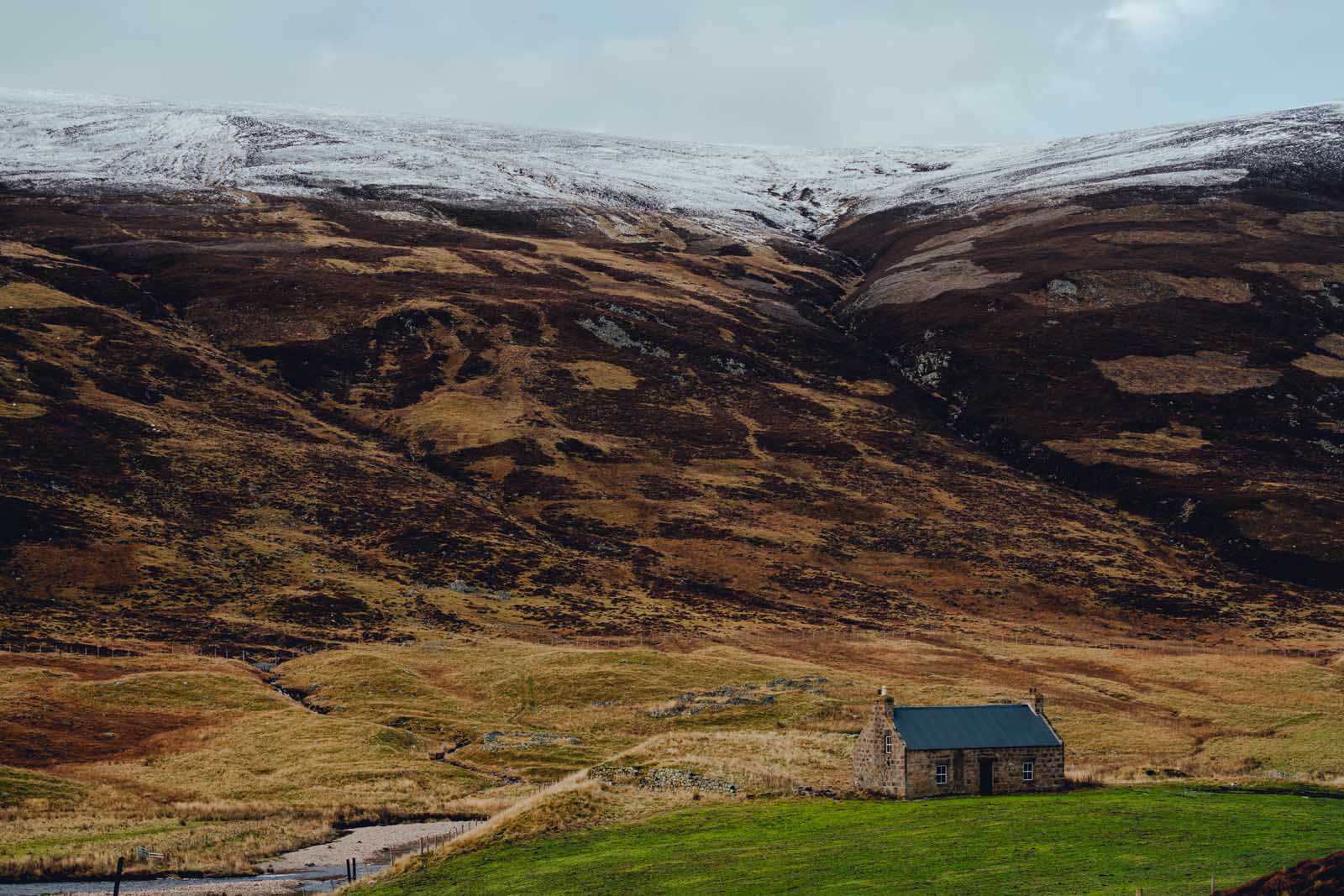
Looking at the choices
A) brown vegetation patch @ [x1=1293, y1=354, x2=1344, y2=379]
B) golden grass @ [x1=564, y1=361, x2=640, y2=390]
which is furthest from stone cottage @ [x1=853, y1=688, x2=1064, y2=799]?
brown vegetation patch @ [x1=1293, y1=354, x2=1344, y2=379]

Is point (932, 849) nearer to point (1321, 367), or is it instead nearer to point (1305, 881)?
point (1305, 881)

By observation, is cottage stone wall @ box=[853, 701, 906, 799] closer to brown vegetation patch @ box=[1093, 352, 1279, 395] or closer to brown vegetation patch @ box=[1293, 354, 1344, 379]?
brown vegetation patch @ box=[1093, 352, 1279, 395]

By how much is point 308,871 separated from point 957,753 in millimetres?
25455

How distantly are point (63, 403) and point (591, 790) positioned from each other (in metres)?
122

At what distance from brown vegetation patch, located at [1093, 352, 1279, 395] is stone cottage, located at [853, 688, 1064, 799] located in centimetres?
15095

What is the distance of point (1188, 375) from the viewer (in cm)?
19375

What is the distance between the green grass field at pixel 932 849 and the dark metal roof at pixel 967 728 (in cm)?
242

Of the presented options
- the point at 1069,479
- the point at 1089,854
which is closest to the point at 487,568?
the point at 1069,479

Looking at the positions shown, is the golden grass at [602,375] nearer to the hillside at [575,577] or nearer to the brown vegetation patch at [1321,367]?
the hillside at [575,577]

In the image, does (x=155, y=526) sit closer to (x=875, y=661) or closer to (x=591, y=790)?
(x=875, y=661)

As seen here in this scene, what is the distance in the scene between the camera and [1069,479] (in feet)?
561

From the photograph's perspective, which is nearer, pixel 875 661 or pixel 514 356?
pixel 875 661

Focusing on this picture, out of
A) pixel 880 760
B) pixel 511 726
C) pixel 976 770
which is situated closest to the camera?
pixel 976 770

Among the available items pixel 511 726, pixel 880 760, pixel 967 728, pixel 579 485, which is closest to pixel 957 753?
pixel 967 728
